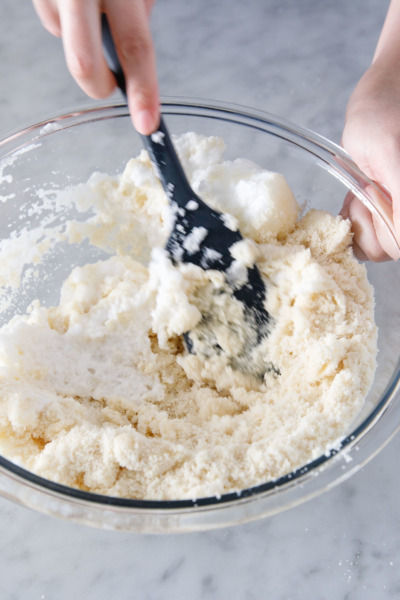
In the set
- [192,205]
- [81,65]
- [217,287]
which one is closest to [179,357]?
[217,287]

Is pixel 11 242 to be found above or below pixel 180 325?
above

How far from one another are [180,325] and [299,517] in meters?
0.41

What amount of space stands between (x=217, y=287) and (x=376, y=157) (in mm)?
408

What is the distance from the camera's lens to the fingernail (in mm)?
1003

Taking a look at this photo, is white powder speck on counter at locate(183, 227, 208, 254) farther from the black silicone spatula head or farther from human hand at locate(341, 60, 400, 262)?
human hand at locate(341, 60, 400, 262)

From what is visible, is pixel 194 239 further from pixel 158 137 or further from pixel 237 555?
pixel 237 555

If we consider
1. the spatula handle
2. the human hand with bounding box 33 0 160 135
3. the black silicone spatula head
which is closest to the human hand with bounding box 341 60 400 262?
the black silicone spatula head

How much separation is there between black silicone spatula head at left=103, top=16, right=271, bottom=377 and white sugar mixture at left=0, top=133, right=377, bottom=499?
2 centimetres

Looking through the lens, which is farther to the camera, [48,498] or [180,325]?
[180,325]

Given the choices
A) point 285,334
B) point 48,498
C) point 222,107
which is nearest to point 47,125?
point 222,107

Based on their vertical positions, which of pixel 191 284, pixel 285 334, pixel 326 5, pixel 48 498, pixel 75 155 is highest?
pixel 326 5

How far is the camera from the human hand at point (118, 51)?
91 centimetres

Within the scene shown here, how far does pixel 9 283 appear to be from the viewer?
130 centimetres

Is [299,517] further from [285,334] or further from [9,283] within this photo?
[9,283]
